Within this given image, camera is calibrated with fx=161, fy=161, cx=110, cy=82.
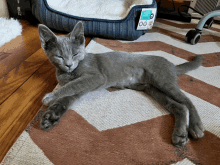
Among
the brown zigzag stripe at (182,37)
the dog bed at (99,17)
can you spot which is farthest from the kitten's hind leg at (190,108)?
the brown zigzag stripe at (182,37)

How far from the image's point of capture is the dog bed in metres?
1.65

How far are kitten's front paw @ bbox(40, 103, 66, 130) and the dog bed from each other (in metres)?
1.13

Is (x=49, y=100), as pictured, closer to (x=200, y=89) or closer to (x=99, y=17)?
(x=200, y=89)

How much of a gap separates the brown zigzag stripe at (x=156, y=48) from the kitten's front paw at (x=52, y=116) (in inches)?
35.0

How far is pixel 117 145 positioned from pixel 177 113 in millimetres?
341

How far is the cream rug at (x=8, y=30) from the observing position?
1585 mm

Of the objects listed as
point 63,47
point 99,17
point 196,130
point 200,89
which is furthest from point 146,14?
point 196,130

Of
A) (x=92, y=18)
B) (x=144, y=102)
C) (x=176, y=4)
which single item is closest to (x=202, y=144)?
(x=144, y=102)

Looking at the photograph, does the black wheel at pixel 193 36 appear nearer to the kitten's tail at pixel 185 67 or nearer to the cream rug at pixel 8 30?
the kitten's tail at pixel 185 67

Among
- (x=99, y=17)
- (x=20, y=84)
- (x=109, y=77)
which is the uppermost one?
(x=99, y=17)

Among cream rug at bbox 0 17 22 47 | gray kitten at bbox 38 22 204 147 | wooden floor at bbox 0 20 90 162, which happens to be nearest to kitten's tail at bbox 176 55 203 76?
gray kitten at bbox 38 22 204 147

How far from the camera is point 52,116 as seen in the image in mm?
725

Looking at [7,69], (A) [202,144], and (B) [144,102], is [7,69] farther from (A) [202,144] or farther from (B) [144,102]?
(A) [202,144]

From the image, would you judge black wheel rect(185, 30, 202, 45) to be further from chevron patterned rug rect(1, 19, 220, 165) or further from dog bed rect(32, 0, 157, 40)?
chevron patterned rug rect(1, 19, 220, 165)
